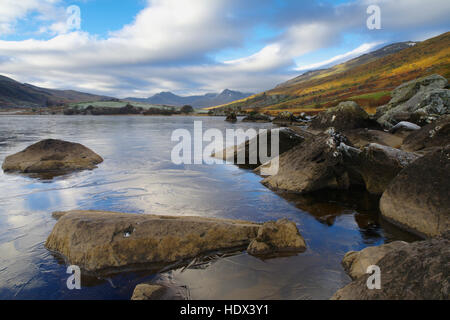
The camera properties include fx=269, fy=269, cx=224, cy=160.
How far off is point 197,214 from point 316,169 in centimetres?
409

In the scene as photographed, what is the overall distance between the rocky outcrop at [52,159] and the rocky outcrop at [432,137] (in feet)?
46.6

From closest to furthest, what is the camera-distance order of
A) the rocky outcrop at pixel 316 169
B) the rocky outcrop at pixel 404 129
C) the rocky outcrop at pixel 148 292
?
the rocky outcrop at pixel 148 292
the rocky outcrop at pixel 316 169
the rocky outcrop at pixel 404 129

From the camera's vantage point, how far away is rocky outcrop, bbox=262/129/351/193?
27.7 feet

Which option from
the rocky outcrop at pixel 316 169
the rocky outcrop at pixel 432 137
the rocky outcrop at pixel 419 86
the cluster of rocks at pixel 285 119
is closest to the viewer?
the rocky outcrop at pixel 316 169

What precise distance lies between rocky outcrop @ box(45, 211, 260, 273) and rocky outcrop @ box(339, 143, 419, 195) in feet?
15.7

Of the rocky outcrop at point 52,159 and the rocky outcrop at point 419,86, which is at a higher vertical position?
the rocky outcrop at point 419,86

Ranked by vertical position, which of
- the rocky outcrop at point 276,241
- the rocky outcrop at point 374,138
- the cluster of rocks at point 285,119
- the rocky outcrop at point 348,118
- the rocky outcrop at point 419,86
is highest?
the rocky outcrop at point 419,86

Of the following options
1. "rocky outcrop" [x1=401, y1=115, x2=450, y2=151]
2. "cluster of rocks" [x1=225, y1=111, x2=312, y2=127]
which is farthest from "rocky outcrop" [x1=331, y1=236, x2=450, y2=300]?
"cluster of rocks" [x1=225, y1=111, x2=312, y2=127]

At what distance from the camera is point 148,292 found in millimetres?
3553

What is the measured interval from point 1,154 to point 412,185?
64.3ft

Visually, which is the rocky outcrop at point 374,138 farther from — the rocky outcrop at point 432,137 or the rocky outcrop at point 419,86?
the rocky outcrop at point 419,86

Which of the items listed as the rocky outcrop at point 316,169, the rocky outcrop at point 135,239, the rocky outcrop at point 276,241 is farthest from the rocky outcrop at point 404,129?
the rocky outcrop at point 135,239

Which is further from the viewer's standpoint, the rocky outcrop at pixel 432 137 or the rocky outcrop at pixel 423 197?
the rocky outcrop at pixel 432 137

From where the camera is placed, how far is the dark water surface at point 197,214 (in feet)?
12.8
